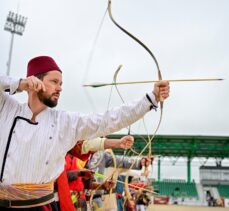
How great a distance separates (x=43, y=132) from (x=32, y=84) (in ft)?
1.07

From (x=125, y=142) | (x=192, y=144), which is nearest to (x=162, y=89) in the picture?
(x=125, y=142)

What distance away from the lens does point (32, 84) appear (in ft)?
5.88

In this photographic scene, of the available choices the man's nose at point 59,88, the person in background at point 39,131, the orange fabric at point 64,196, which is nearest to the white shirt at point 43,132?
the person in background at point 39,131

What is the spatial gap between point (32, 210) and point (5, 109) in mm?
533

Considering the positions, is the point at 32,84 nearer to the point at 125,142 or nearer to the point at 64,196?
the point at 64,196

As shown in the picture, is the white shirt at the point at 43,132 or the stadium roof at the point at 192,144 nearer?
the white shirt at the point at 43,132

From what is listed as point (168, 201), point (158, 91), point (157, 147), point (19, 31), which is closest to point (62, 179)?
point (158, 91)

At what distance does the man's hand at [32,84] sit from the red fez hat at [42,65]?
0.27 m

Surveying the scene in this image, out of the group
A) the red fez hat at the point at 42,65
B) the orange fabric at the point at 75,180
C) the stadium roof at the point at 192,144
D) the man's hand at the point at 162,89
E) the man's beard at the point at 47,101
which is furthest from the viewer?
the stadium roof at the point at 192,144

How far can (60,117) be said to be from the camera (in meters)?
2.14

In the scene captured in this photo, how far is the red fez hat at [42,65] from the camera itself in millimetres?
2168

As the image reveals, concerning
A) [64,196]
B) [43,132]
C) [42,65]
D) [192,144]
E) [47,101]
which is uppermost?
[192,144]

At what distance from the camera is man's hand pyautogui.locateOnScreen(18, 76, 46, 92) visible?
1.78 meters

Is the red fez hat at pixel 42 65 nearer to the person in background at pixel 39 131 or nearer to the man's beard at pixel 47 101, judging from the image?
the person in background at pixel 39 131
